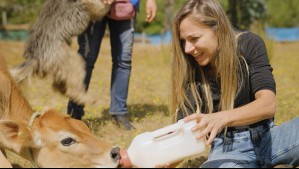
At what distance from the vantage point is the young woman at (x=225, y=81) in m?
3.42

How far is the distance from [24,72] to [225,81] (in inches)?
107

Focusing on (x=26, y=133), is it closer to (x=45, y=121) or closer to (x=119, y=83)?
(x=45, y=121)

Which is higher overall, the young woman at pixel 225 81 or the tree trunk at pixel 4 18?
the young woman at pixel 225 81

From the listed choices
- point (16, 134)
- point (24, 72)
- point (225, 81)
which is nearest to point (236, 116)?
point (225, 81)

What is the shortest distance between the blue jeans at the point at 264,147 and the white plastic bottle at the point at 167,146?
693 millimetres

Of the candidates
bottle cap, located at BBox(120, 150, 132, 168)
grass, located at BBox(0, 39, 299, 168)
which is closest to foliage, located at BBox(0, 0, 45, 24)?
grass, located at BBox(0, 39, 299, 168)

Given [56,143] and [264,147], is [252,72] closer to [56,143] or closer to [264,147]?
[264,147]

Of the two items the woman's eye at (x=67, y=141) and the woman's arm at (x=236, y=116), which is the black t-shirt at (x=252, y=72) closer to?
the woman's arm at (x=236, y=116)

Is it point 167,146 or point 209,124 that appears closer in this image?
point 209,124

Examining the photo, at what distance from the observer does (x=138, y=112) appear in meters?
6.83

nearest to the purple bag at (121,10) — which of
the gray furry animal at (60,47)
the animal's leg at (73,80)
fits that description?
the gray furry animal at (60,47)

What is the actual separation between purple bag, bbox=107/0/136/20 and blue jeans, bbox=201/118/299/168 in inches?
91.8

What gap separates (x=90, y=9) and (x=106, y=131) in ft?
4.52

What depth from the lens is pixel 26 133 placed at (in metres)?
3.28
